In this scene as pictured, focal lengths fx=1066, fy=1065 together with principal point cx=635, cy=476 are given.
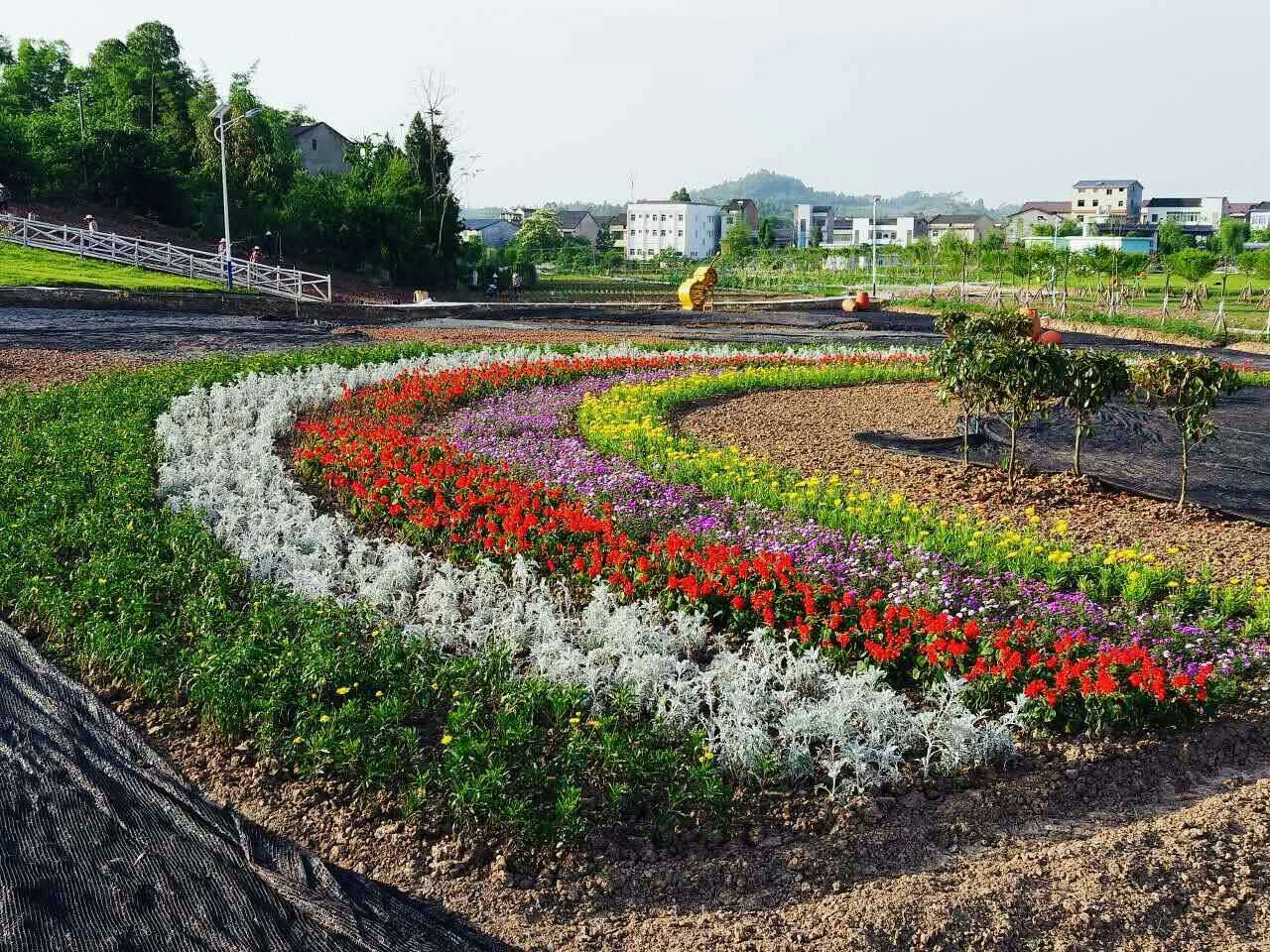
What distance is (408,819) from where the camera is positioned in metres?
4.34

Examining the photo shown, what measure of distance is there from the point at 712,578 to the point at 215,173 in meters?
39.4

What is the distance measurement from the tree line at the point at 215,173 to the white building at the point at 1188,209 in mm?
103780

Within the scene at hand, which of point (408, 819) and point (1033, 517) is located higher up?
point (1033, 517)

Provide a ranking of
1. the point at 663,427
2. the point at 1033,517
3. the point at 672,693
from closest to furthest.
→ the point at 672,693, the point at 1033,517, the point at 663,427

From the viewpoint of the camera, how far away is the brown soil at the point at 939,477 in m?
7.47

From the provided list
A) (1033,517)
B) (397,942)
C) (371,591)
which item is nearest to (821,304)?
(1033,517)

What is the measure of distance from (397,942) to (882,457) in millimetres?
7385

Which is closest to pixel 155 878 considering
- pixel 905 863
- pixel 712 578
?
pixel 905 863

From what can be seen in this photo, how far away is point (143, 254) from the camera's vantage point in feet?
105

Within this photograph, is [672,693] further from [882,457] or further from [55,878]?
[882,457]

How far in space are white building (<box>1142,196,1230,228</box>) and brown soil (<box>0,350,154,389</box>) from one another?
127 meters

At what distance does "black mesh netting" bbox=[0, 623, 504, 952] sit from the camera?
3.48 m

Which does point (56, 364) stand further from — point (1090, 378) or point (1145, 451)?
point (1145, 451)

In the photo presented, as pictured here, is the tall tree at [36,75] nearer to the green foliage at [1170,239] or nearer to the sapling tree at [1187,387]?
the sapling tree at [1187,387]
